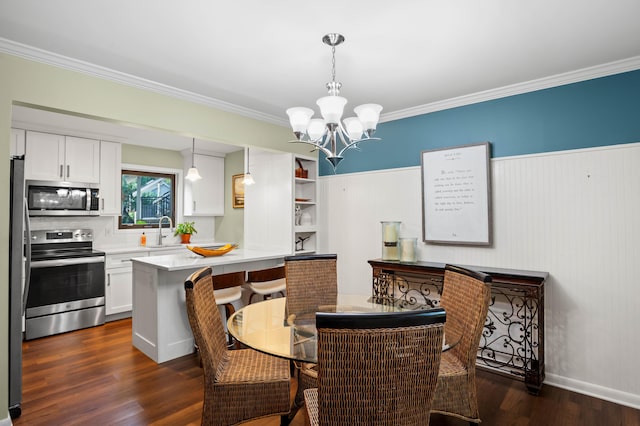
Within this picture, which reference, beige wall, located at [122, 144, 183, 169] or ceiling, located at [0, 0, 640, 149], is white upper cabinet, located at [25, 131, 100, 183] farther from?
ceiling, located at [0, 0, 640, 149]

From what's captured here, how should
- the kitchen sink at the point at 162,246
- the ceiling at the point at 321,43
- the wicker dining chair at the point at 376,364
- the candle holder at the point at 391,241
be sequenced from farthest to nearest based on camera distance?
the kitchen sink at the point at 162,246
the candle holder at the point at 391,241
the ceiling at the point at 321,43
the wicker dining chair at the point at 376,364

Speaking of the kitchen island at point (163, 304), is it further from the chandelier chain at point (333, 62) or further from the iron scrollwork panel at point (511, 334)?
the iron scrollwork panel at point (511, 334)

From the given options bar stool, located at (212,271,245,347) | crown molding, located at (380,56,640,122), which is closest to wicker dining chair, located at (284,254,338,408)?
bar stool, located at (212,271,245,347)

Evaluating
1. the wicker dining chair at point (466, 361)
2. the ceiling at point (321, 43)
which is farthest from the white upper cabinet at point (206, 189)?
the wicker dining chair at point (466, 361)

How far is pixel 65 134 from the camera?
4344 millimetres

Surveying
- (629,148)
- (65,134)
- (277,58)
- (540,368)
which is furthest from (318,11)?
(65,134)

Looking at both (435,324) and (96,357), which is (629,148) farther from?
(96,357)

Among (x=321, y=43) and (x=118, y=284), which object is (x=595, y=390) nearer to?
(x=321, y=43)

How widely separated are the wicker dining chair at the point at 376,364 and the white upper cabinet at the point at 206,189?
484cm

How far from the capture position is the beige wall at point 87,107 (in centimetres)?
222

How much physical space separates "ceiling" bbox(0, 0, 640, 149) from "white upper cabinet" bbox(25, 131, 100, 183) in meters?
2.26

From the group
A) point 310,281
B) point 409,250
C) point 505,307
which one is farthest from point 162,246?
point 505,307

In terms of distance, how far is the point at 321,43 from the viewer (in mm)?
2273

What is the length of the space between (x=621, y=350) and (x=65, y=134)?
5.88 metres
